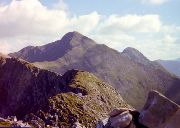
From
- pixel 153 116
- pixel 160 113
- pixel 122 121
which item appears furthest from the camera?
pixel 122 121

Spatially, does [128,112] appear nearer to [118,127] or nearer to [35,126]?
[118,127]

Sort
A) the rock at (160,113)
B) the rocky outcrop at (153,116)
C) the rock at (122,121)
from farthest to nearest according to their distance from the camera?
the rock at (122,121)
the rocky outcrop at (153,116)
the rock at (160,113)

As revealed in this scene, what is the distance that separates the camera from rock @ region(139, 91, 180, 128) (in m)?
47.3

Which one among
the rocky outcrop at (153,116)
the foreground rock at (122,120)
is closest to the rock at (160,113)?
the rocky outcrop at (153,116)

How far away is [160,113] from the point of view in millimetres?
48188

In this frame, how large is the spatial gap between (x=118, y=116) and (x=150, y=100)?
4981 mm

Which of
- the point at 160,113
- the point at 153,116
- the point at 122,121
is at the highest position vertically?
the point at 160,113

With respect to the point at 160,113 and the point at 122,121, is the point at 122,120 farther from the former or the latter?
the point at 160,113

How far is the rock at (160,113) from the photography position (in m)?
47.3

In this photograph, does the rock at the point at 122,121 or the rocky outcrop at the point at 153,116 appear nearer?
the rocky outcrop at the point at 153,116

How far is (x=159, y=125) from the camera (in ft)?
158

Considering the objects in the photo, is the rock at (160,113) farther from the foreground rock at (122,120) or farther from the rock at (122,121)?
the rock at (122,121)

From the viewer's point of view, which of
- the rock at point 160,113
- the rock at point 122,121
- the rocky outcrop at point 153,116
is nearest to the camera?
the rock at point 160,113

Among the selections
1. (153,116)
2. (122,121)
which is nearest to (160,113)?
(153,116)
